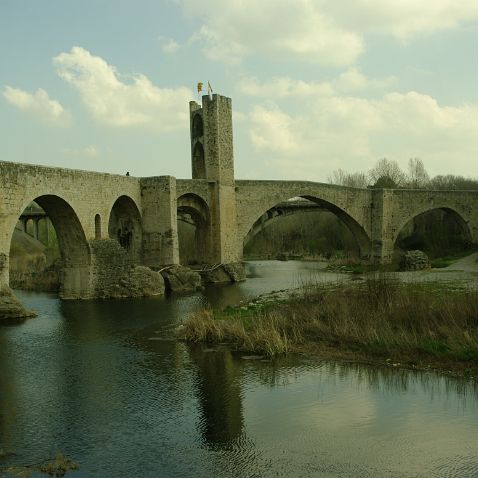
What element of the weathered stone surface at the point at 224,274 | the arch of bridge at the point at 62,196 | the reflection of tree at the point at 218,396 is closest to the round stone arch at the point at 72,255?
the arch of bridge at the point at 62,196

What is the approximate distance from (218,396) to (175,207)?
15.5 meters

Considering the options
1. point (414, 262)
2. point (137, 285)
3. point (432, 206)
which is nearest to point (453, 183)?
point (432, 206)

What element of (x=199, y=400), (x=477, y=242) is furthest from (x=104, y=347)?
(x=477, y=242)

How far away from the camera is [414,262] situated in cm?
2712

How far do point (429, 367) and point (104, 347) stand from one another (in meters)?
6.75

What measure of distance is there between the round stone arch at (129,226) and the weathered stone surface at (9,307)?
795 centimetres

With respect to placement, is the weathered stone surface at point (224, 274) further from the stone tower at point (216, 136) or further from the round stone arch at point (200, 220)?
the stone tower at point (216, 136)

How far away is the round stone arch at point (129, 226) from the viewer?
2423 centimetres

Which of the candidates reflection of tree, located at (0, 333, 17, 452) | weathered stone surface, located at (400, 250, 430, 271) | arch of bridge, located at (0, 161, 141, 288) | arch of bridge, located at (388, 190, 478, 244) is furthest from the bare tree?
reflection of tree, located at (0, 333, 17, 452)

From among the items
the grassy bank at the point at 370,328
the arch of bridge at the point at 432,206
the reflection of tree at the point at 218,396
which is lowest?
the reflection of tree at the point at 218,396

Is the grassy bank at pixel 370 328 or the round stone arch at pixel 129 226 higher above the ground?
the round stone arch at pixel 129 226

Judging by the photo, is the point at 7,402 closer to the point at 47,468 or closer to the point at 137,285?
the point at 47,468

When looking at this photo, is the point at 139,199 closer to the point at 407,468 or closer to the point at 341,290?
the point at 341,290

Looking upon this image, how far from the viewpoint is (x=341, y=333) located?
1245 cm
